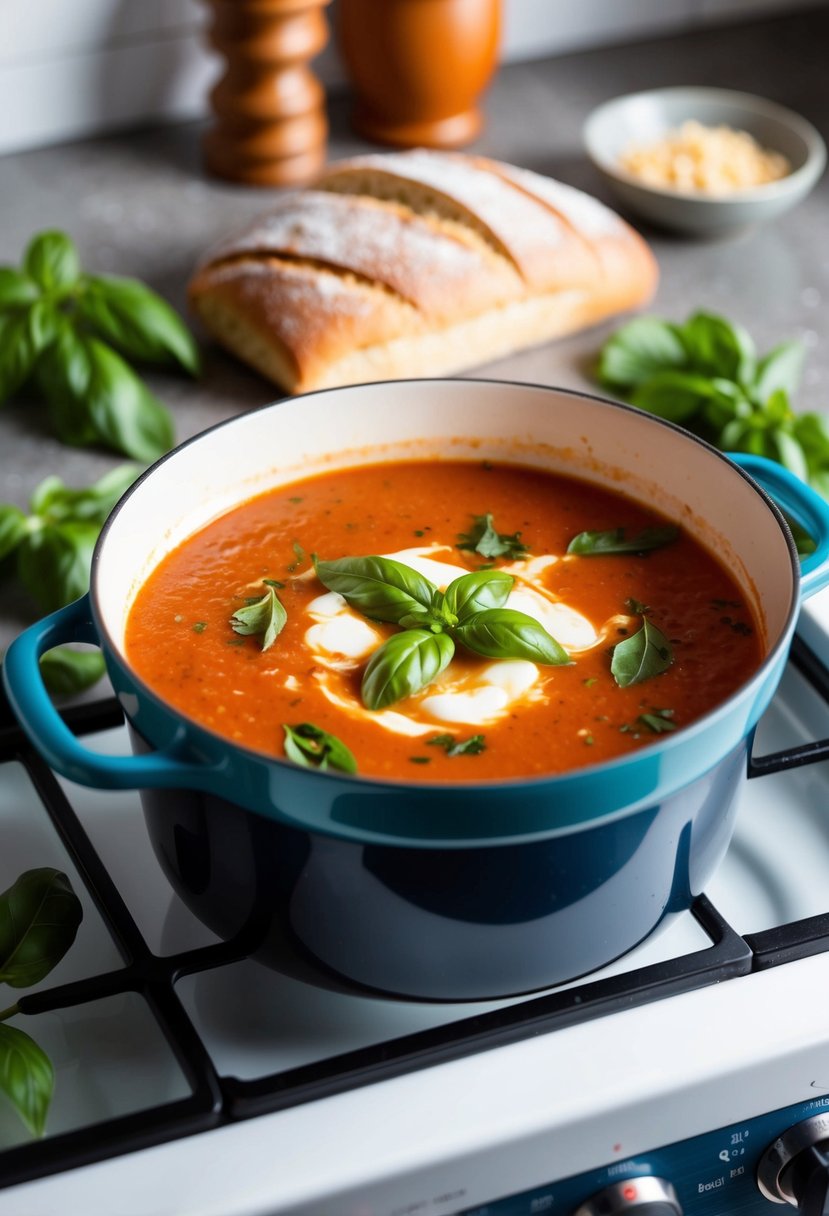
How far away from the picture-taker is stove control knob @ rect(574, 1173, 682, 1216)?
0.84 m

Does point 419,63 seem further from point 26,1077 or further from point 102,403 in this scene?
point 26,1077

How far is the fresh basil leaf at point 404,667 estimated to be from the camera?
900mm

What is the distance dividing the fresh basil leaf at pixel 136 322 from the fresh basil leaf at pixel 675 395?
51cm

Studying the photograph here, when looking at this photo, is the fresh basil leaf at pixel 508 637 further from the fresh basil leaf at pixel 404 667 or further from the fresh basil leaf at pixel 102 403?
the fresh basil leaf at pixel 102 403

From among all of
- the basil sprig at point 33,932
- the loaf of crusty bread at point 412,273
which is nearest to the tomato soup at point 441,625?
the basil sprig at point 33,932

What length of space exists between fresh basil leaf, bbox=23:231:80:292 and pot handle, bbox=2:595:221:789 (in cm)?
91

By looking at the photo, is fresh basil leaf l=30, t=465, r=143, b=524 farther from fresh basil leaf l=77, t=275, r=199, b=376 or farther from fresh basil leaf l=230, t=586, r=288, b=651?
fresh basil leaf l=230, t=586, r=288, b=651

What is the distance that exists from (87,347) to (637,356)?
0.61m

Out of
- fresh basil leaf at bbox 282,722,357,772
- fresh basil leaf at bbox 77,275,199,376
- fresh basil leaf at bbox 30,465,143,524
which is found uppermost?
fresh basil leaf at bbox 282,722,357,772

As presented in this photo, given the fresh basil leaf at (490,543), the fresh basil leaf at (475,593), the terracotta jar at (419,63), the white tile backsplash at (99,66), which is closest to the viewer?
the fresh basil leaf at (475,593)

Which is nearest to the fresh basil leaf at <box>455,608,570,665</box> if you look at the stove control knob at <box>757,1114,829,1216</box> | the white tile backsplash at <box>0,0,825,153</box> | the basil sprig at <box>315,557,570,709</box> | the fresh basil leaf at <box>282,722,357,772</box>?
the basil sprig at <box>315,557,570,709</box>

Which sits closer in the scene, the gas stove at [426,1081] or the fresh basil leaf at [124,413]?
the gas stove at [426,1081]

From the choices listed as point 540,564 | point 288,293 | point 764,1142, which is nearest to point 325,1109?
point 764,1142

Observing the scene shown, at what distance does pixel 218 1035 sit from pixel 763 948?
35 cm
